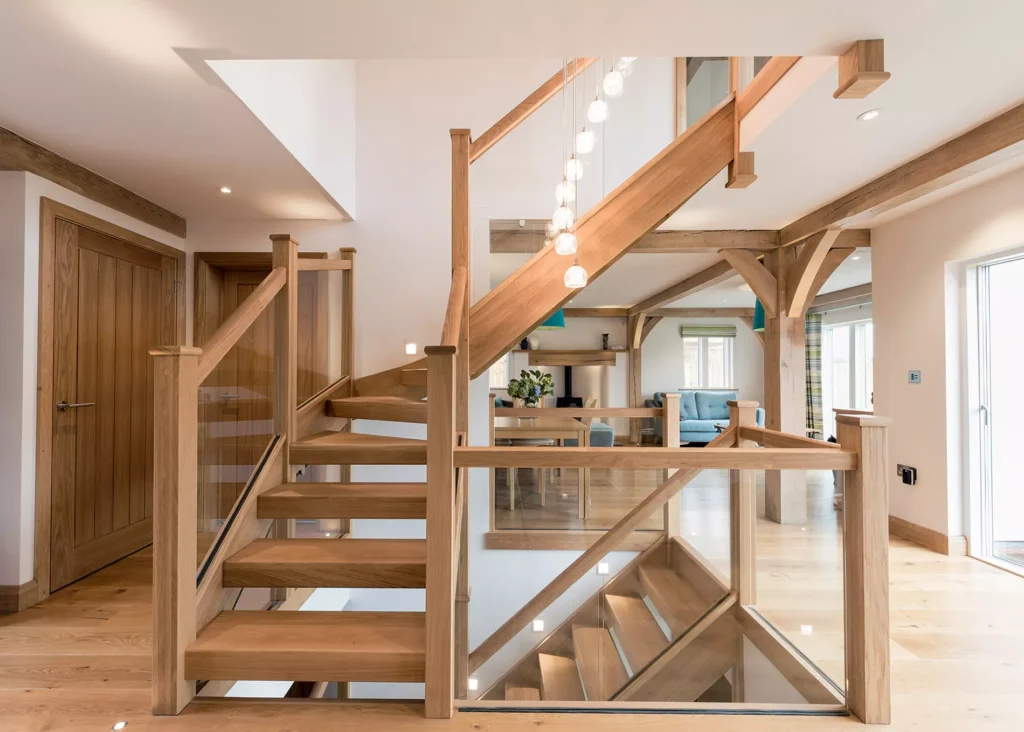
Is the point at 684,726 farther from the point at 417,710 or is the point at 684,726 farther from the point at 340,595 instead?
the point at 340,595

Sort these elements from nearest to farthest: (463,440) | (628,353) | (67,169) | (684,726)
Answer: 1. (684,726)
2. (463,440)
3. (67,169)
4. (628,353)

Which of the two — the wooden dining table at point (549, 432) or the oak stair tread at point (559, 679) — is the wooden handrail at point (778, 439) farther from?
the oak stair tread at point (559, 679)

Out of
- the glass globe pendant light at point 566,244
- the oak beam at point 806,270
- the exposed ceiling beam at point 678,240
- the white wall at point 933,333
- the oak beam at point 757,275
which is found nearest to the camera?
the glass globe pendant light at point 566,244

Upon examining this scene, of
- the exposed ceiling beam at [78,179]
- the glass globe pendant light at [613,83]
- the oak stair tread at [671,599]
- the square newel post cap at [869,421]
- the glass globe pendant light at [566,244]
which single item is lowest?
the oak stair tread at [671,599]

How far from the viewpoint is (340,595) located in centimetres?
387

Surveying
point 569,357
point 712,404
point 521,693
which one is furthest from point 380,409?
point 712,404

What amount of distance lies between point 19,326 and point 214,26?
6.27 feet

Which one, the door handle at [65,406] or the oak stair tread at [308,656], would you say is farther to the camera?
the door handle at [65,406]

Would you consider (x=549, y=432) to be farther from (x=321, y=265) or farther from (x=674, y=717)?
(x=321, y=265)

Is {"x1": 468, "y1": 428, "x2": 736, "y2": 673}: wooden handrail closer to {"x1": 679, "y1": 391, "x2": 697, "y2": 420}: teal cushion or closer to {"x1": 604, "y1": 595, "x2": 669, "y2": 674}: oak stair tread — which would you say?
{"x1": 604, "y1": 595, "x2": 669, "y2": 674}: oak stair tread

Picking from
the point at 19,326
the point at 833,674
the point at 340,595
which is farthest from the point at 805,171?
the point at 19,326

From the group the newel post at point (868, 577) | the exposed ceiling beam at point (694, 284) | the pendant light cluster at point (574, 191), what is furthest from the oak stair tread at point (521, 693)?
the exposed ceiling beam at point (694, 284)

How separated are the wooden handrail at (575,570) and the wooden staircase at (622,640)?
0.09 m

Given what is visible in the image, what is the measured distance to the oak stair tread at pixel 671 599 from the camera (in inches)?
83.4
